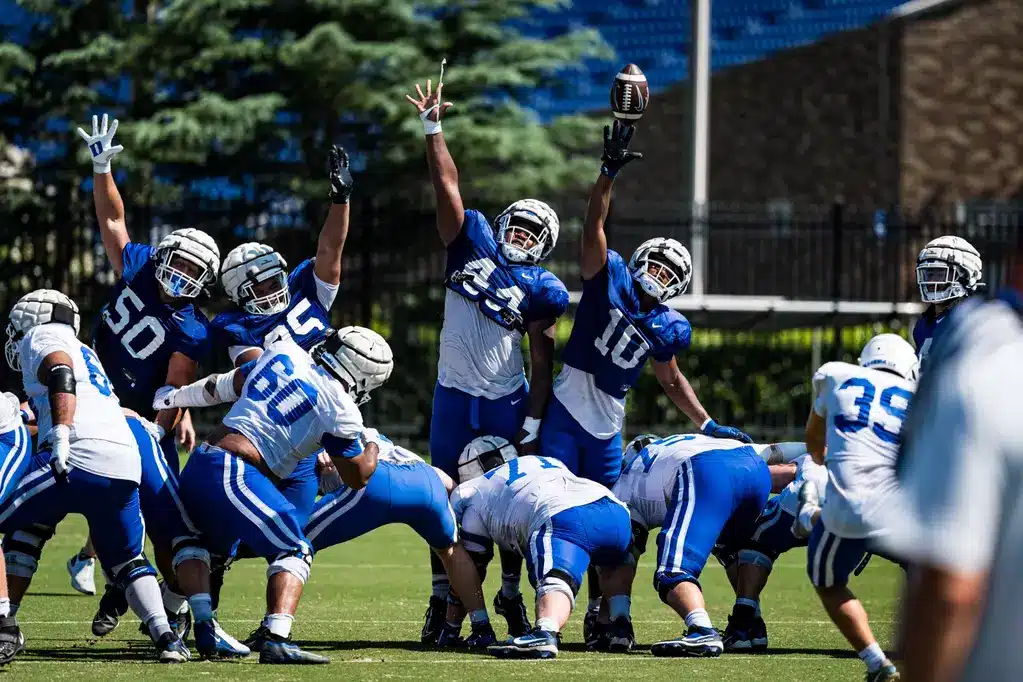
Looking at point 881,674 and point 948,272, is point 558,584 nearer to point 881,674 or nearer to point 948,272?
point 881,674

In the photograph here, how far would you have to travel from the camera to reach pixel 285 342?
22.2 ft

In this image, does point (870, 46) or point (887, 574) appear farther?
point (870, 46)

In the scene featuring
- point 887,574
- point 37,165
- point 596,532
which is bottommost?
point 887,574

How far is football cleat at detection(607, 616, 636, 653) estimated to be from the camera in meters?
7.08

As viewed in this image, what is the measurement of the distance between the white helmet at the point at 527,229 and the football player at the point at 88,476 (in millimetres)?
2490

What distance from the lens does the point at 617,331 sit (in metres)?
8.05

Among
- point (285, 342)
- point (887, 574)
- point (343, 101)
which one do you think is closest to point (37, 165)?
point (343, 101)

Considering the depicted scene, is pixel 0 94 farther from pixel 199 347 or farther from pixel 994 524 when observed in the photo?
pixel 994 524

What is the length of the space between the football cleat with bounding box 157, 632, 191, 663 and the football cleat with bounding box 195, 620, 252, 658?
0.09 meters

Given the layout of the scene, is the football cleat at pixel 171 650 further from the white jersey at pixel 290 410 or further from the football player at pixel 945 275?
the football player at pixel 945 275

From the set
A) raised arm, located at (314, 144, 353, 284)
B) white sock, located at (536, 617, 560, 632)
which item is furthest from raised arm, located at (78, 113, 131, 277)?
white sock, located at (536, 617, 560, 632)

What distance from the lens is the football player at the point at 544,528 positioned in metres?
6.57

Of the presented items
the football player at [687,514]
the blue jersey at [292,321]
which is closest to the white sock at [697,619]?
the football player at [687,514]

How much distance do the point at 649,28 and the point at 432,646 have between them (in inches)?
917
